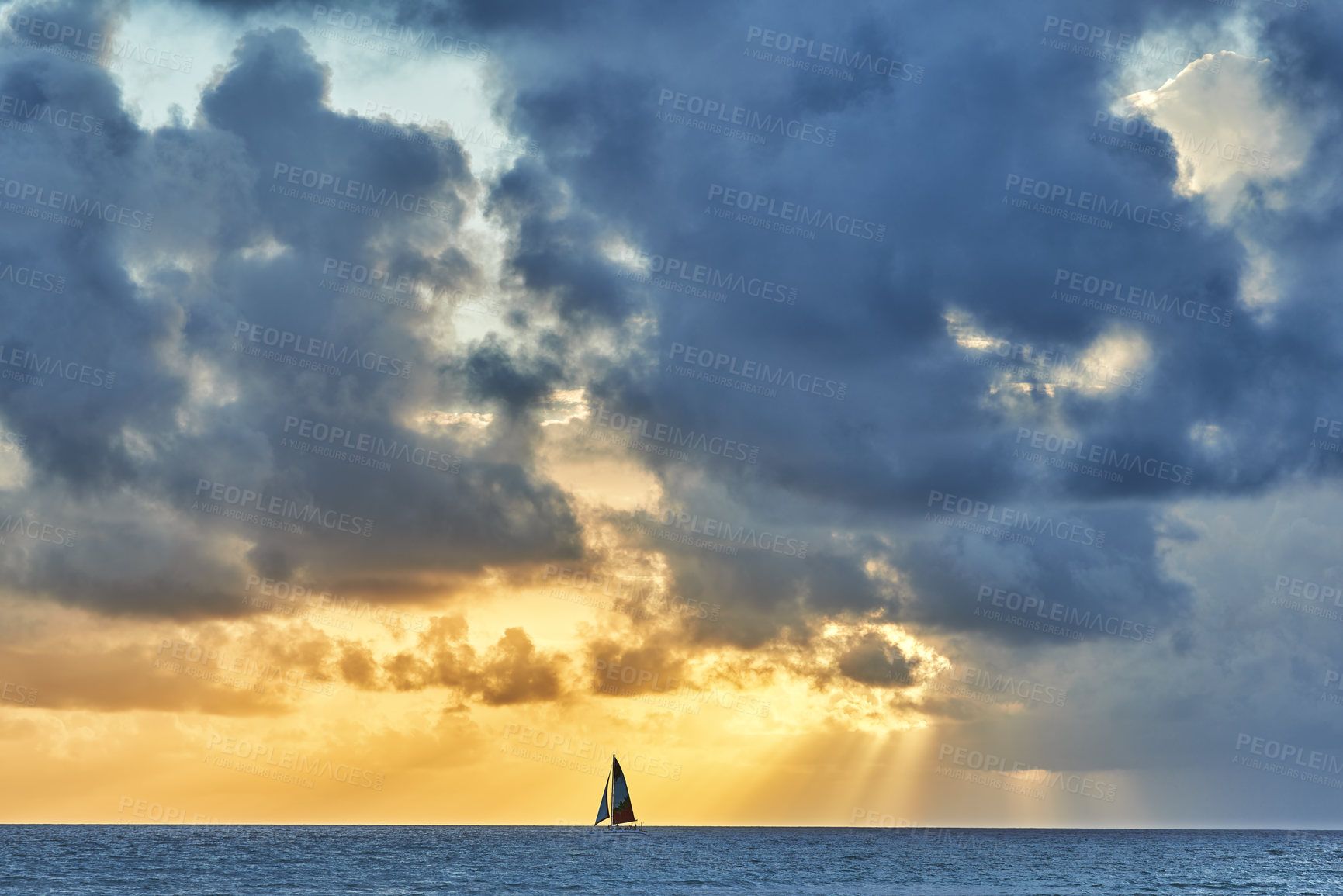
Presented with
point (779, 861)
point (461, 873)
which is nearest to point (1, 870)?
point (461, 873)

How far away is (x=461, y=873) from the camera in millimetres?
Answer: 149000

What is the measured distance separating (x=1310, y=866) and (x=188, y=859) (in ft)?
567

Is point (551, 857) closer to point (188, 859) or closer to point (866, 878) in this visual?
point (188, 859)

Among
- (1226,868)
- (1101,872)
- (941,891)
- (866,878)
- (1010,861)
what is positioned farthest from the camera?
(1010,861)

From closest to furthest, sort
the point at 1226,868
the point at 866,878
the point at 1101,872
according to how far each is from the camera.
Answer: the point at 866,878 → the point at 1101,872 → the point at 1226,868

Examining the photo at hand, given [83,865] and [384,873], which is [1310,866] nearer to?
[384,873]

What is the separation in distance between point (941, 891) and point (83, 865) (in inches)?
4702

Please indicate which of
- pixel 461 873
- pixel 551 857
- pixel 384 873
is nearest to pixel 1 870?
pixel 384 873

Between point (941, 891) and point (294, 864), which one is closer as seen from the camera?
point (941, 891)

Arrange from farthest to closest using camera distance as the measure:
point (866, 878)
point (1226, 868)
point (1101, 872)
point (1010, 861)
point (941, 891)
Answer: point (1010, 861) → point (1226, 868) → point (1101, 872) → point (866, 878) → point (941, 891)

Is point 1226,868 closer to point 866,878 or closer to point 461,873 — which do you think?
point 866,878

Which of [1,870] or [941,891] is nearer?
[941,891]

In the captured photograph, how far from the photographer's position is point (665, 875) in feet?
474

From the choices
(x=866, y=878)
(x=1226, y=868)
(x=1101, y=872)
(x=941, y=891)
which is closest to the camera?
(x=941, y=891)
